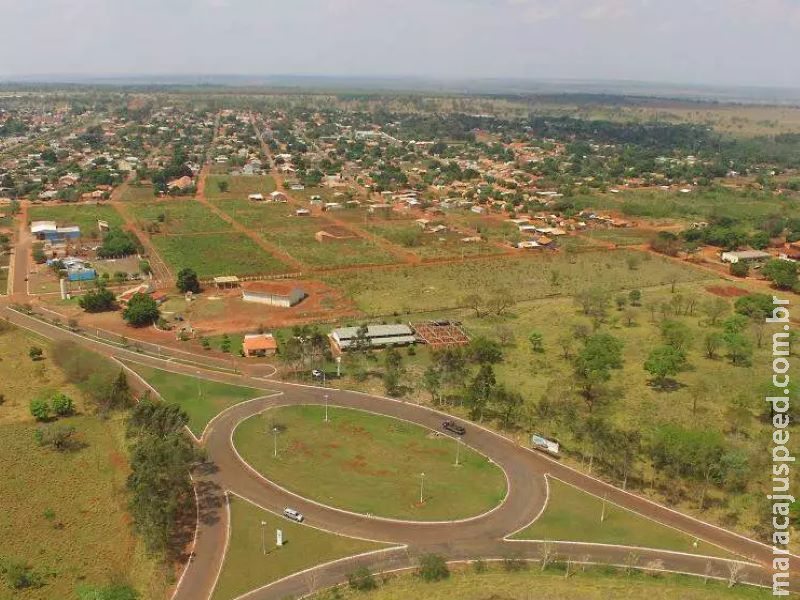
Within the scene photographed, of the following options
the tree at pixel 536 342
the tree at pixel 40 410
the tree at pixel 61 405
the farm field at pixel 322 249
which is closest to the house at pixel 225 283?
the farm field at pixel 322 249

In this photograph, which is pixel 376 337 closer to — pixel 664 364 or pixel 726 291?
pixel 664 364

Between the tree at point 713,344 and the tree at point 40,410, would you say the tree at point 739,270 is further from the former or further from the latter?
the tree at point 40,410

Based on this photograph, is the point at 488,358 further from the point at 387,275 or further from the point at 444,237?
the point at 444,237

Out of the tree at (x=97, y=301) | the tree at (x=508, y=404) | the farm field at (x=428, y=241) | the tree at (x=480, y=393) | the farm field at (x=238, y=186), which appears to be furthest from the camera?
the farm field at (x=238, y=186)

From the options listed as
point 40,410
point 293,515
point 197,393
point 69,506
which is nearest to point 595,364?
point 293,515

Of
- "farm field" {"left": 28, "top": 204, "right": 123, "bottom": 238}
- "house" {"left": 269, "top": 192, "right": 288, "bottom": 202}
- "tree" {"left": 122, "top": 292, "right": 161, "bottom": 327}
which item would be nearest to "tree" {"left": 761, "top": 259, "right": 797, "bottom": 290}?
"tree" {"left": 122, "top": 292, "right": 161, "bottom": 327}

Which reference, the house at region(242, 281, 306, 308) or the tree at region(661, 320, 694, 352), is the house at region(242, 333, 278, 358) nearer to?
the house at region(242, 281, 306, 308)

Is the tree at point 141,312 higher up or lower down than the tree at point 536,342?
higher up

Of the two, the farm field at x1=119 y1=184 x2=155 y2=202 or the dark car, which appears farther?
the farm field at x1=119 y1=184 x2=155 y2=202
